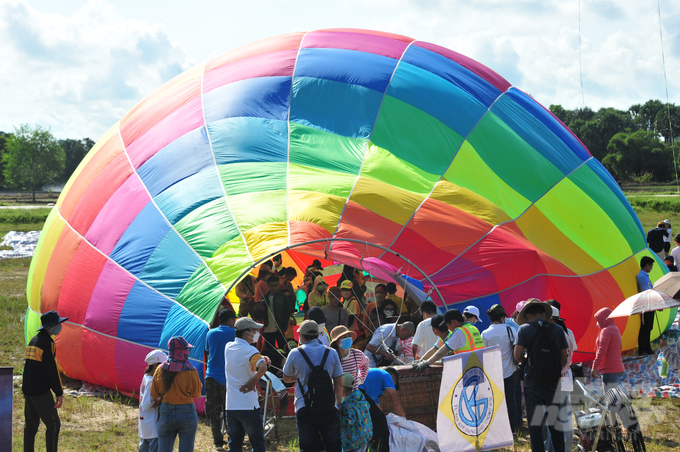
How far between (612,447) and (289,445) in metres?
2.80

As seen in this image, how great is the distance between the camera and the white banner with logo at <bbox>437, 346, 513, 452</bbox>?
4.89m

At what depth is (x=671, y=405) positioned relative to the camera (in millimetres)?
7145

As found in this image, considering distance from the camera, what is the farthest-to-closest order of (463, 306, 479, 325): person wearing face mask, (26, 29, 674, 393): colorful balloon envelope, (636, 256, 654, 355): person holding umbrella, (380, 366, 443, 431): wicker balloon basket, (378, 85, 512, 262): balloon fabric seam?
1. (636, 256, 654, 355): person holding umbrella
2. (378, 85, 512, 262): balloon fabric seam
3. (26, 29, 674, 393): colorful balloon envelope
4. (463, 306, 479, 325): person wearing face mask
5. (380, 366, 443, 431): wicker balloon basket

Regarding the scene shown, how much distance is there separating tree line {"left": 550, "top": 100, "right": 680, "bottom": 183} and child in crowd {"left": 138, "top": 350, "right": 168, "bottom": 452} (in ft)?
130

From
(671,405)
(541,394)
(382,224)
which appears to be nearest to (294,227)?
(382,224)

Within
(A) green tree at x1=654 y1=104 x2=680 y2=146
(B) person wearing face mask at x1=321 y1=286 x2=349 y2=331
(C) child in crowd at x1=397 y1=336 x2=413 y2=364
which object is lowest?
(C) child in crowd at x1=397 y1=336 x2=413 y2=364

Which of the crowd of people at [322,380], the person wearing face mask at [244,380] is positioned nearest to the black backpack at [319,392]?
the crowd of people at [322,380]

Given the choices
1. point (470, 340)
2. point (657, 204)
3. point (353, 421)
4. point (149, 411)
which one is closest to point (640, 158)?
point (657, 204)

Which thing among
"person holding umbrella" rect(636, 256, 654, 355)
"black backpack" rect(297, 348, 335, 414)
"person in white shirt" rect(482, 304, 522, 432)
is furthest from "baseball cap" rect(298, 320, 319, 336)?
"person holding umbrella" rect(636, 256, 654, 355)

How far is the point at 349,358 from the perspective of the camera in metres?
5.08

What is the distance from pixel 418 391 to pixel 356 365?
121 cm

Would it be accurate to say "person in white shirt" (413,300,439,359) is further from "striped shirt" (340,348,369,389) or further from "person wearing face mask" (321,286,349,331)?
"striped shirt" (340,348,369,389)

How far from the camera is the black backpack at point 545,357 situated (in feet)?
16.1

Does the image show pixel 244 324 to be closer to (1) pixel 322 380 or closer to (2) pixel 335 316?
(1) pixel 322 380
